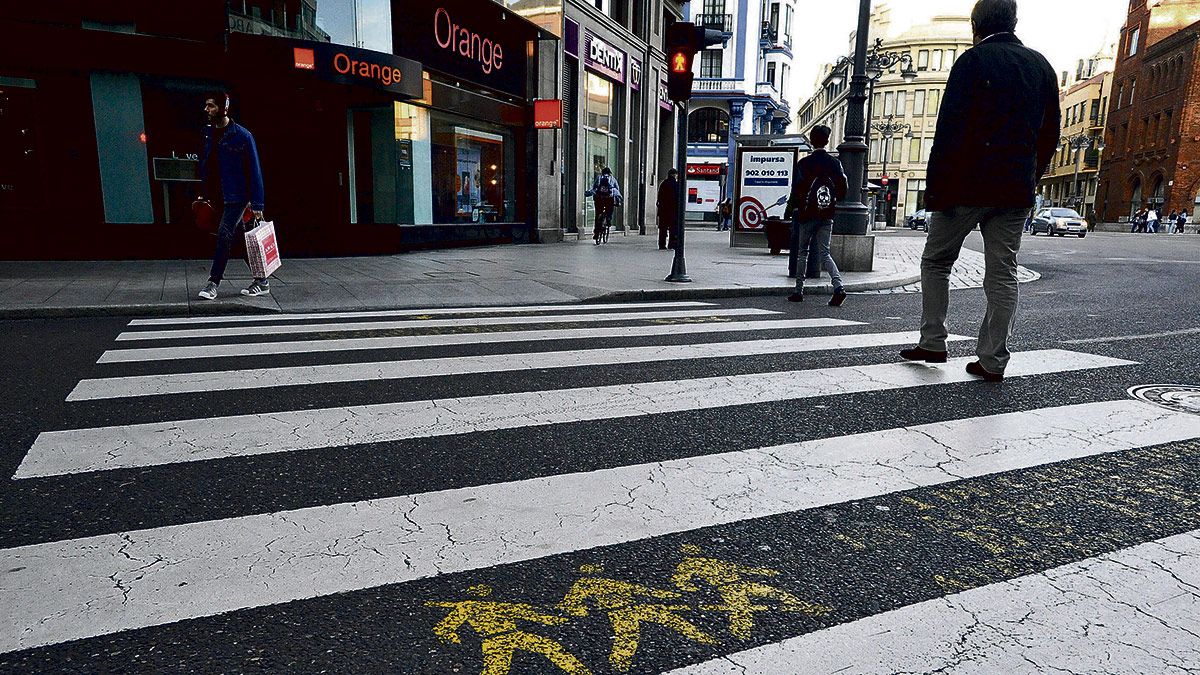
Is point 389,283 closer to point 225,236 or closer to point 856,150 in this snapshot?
point 225,236

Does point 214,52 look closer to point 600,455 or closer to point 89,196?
point 89,196

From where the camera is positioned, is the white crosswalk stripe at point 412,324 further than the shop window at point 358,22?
No

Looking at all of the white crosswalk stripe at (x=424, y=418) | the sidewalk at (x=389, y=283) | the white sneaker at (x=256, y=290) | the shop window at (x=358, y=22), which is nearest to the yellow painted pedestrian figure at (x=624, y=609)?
the white crosswalk stripe at (x=424, y=418)

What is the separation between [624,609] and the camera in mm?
1914

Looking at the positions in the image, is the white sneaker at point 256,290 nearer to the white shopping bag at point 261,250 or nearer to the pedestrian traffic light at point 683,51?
the white shopping bag at point 261,250

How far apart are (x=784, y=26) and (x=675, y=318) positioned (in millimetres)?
59893

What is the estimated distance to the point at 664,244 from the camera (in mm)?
18156

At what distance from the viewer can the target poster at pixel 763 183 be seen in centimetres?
1786

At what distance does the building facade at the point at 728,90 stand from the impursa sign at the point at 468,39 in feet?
113

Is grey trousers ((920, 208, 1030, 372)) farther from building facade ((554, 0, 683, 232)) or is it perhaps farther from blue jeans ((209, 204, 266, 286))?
building facade ((554, 0, 683, 232))

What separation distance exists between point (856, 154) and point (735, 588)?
12301 millimetres

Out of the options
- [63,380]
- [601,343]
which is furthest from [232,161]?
[601,343]

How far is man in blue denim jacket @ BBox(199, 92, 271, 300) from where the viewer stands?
303 inches

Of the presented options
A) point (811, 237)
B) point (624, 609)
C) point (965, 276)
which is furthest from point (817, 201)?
point (624, 609)
